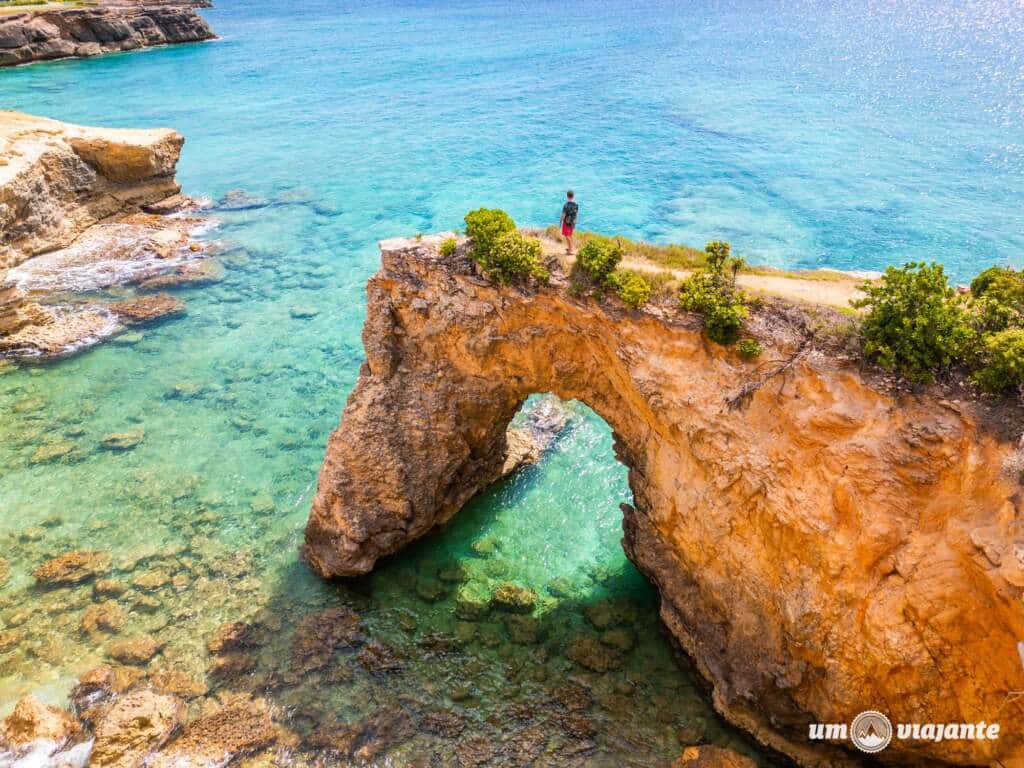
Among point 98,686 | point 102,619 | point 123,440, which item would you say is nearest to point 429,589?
point 98,686

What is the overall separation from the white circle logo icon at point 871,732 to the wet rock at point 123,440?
2646 cm

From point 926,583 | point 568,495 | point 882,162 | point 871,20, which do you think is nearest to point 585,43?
point 871,20

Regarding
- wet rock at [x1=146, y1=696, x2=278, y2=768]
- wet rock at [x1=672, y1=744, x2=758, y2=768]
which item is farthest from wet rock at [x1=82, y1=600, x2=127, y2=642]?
wet rock at [x1=672, y1=744, x2=758, y2=768]

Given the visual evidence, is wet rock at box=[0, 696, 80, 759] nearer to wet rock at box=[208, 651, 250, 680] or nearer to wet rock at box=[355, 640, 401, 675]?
wet rock at box=[208, 651, 250, 680]

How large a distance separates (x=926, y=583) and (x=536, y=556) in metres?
11.6

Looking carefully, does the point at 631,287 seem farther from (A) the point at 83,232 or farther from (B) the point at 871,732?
(A) the point at 83,232

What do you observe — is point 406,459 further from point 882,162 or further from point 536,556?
point 882,162

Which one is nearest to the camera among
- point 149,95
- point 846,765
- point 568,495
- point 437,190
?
point 846,765

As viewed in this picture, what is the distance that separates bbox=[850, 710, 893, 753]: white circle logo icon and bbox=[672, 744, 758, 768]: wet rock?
2.34 m

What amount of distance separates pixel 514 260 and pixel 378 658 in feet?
37.4

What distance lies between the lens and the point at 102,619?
18938 mm

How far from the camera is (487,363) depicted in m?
17.7

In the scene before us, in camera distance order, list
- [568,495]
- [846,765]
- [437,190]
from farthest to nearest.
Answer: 1. [437,190]
2. [568,495]
3. [846,765]

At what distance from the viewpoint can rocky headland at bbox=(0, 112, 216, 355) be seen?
32.5 metres
